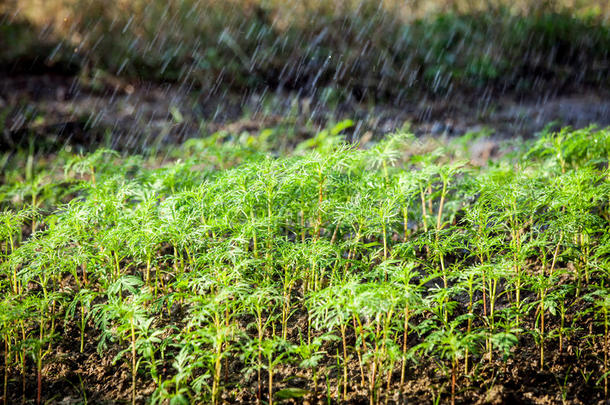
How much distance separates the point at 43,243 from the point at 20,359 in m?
0.63

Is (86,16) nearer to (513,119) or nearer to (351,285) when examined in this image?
(513,119)

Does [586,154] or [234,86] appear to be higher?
[586,154]

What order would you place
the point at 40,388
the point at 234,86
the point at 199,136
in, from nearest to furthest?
the point at 40,388 → the point at 199,136 → the point at 234,86

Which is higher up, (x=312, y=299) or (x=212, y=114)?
(x=312, y=299)

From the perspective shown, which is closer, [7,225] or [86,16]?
[7,225]

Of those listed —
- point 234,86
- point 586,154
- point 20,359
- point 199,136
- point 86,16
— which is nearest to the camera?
point 20,359

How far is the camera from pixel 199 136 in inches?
230

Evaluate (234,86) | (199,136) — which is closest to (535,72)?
(234,86)

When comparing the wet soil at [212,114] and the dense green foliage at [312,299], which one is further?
the wet soil at [212,114]

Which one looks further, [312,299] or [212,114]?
[212,114]

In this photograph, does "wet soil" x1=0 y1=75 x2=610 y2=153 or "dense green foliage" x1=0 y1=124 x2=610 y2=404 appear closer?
"dense green foliage" x1=0 y1=124 x2=610 y2=404

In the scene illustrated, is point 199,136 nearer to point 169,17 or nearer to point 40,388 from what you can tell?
point 169,17

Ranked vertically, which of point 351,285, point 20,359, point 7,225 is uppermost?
point 351,285

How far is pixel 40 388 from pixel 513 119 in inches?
225
